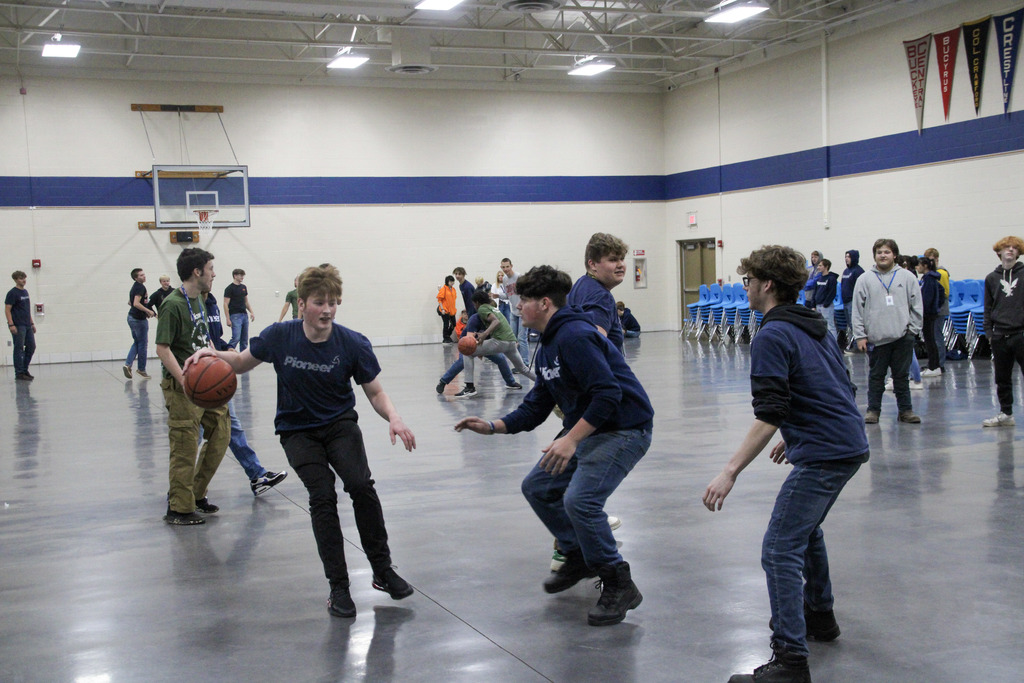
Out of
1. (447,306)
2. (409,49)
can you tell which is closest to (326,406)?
(409,49)

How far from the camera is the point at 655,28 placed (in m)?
21.3

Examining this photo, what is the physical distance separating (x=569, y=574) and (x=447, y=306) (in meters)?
19.3

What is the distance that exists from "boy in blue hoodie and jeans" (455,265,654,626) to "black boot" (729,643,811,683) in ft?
2.74

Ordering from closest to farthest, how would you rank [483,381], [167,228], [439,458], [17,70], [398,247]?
[439,458] < [483,381] < [17,70] < [167,228] < [398,247]

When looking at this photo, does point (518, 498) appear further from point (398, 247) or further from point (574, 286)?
point (398, 247)

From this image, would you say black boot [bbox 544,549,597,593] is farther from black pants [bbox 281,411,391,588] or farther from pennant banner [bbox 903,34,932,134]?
pennant banner [bbox 903,34,932,134]

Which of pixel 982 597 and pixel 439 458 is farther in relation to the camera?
pixel 439 458

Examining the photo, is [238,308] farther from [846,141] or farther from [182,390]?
[182,390]

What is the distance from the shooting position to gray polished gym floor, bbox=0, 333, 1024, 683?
12.6ft

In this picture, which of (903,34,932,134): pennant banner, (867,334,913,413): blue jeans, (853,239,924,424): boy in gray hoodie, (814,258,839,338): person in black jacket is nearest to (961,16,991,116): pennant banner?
(903,34,932,134): pennant banner

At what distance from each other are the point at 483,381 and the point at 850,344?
25.2ft

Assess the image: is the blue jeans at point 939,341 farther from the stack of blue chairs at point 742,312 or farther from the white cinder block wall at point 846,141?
the stack of blue chairs at point 742,312

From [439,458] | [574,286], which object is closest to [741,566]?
[574,286]

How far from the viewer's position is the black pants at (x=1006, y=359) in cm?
855
